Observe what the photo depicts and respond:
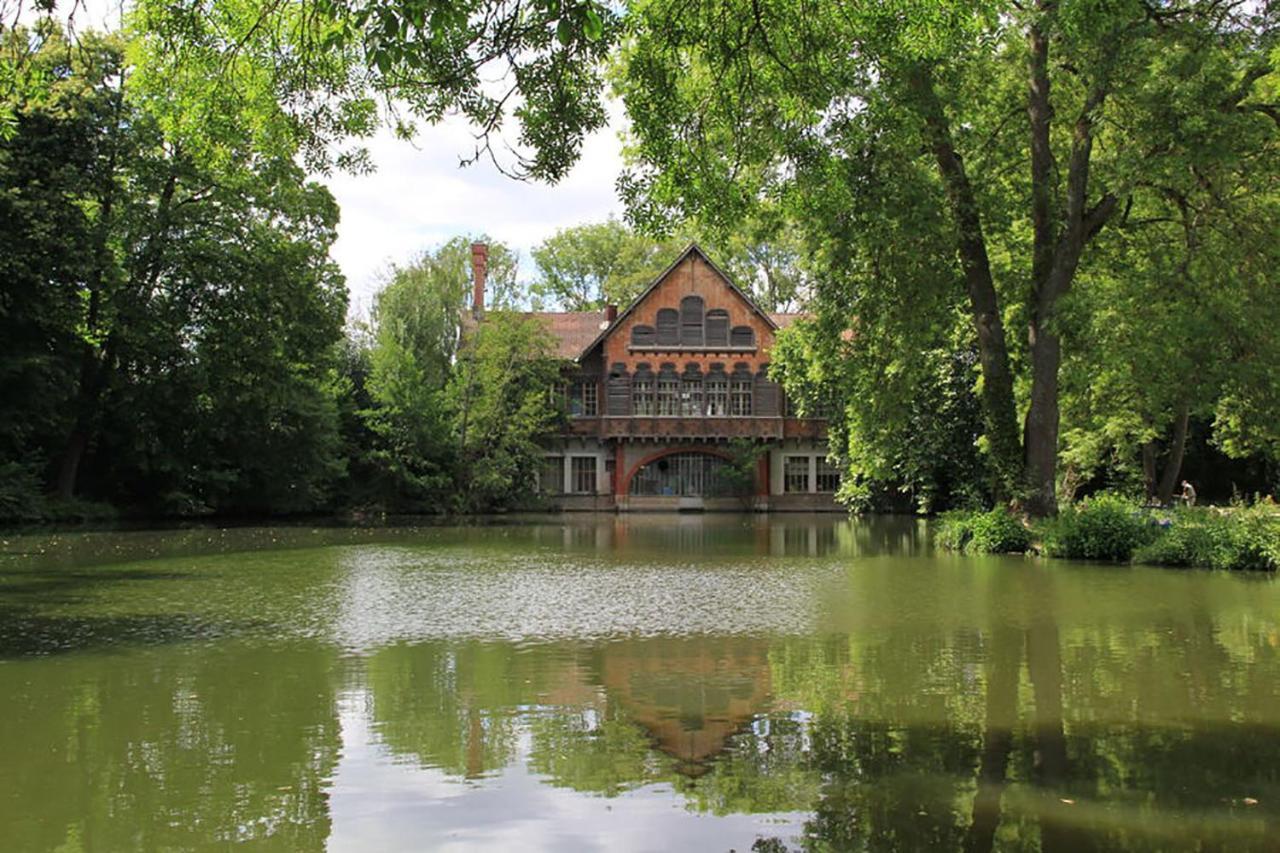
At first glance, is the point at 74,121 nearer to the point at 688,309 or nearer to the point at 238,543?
the point at 238,543

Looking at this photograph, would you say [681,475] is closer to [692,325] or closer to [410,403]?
[692,325]

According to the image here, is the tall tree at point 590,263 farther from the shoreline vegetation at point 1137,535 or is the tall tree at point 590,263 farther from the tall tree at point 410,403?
the shoreline vegetation at point 1137,535

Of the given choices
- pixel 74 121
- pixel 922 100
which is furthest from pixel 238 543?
pixel 922 100

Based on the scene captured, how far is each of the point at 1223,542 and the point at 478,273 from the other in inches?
1488

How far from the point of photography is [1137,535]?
774 inches

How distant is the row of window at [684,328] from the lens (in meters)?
48.0

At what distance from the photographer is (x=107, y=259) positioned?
96.5 feet

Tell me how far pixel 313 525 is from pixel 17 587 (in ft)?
57.6

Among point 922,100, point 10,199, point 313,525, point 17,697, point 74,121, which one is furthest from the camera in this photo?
point 313,525

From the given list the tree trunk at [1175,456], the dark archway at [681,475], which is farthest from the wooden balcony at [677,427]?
the tree trunk at [1175,456]

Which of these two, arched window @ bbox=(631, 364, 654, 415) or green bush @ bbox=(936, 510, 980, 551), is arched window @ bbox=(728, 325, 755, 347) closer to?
arched window @ bbox=(631, 364, 654, 415)

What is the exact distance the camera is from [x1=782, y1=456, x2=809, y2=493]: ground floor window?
49.5 m

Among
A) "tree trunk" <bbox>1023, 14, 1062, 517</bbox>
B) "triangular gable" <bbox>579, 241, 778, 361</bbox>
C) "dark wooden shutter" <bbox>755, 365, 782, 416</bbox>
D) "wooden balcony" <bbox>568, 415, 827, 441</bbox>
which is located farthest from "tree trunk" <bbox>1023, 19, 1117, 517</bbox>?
"dark wooden shutter" <bbox>755, 365, 782, 416</bbox>

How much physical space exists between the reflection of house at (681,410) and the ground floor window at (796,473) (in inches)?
2.3
